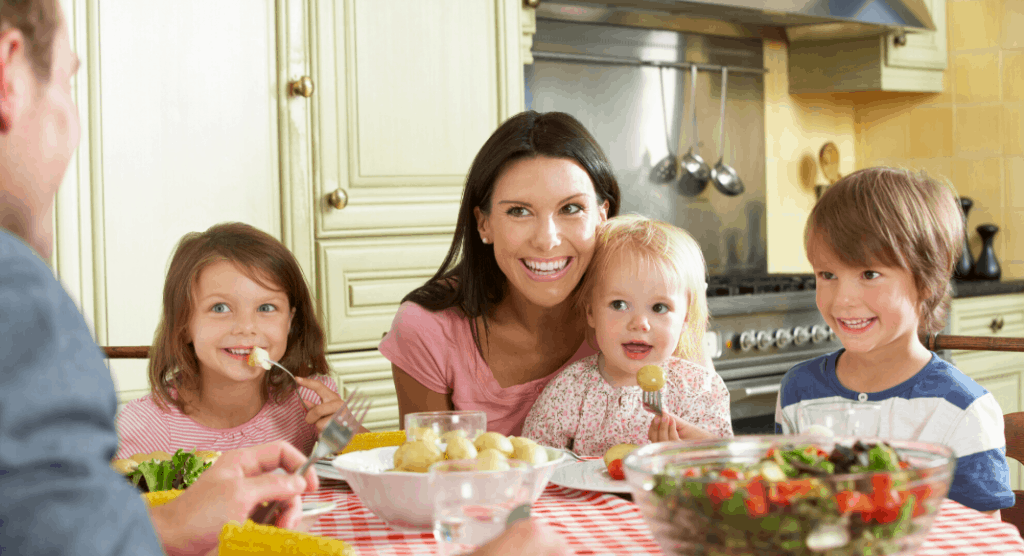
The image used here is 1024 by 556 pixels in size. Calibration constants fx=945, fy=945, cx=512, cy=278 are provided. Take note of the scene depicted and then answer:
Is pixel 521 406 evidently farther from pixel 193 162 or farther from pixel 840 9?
pixel 840 9

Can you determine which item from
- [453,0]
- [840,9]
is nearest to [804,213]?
[840,9]

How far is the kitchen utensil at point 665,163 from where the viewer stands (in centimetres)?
336

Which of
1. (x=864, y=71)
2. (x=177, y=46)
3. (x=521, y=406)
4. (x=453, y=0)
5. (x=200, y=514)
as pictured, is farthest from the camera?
(x=864, y=71)

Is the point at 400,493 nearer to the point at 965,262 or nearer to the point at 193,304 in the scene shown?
the point at 193,304

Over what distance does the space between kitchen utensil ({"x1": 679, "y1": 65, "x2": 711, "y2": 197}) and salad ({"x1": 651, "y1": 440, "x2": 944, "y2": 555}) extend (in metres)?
2.83

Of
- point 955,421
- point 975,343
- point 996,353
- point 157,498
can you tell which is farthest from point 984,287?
point 157,498

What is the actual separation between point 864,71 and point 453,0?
70.3 inches

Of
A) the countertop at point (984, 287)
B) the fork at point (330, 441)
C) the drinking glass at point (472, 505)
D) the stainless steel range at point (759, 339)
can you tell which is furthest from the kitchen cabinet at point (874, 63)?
the drinking glass at point (472, 505)

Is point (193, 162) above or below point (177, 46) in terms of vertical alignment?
below

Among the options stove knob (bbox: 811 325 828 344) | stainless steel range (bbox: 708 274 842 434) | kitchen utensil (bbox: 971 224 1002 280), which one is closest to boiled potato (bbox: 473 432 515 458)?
stainless steel range (bbox: 708 274 842 434)

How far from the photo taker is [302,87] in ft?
7.62

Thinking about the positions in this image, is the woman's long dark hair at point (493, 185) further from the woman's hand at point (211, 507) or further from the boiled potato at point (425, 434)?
the woman's hand at point (211, 507)

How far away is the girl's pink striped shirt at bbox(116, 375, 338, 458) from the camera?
160 centimetres

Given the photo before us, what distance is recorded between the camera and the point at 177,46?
2215mm
